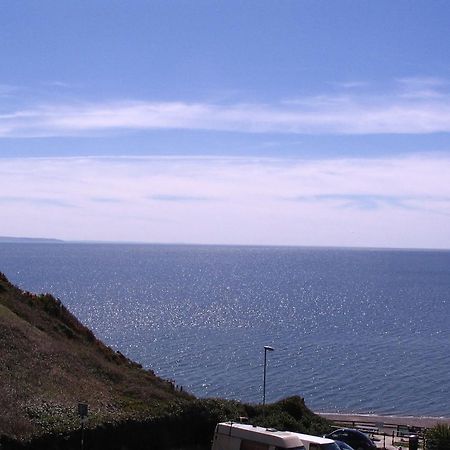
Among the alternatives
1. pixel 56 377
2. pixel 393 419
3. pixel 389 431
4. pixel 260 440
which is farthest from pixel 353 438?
pixel 393 419

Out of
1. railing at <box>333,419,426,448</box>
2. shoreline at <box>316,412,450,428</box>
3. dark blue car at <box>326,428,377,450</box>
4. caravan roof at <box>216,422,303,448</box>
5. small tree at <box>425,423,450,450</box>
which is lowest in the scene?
shoreline at <box>316,412,450,428</box>

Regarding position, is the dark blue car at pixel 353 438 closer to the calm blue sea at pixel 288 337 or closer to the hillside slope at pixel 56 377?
the hillside slope at pixel 56 377

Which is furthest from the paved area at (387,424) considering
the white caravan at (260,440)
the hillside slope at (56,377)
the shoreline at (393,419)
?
the white caravan at (260,440)

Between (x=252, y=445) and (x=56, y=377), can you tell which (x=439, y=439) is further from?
(x=56, y=377)

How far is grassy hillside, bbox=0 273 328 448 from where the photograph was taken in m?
22.8

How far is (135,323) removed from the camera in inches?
3526

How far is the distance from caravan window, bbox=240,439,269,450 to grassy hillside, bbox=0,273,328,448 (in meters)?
3.75

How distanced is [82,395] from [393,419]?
24.8 meters

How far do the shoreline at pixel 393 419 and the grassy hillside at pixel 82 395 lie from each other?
1339 centimetres

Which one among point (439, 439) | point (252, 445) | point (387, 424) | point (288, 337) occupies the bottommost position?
point (387, 424)

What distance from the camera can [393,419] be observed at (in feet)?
150

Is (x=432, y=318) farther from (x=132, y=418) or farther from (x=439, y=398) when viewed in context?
(x=132, y=418)

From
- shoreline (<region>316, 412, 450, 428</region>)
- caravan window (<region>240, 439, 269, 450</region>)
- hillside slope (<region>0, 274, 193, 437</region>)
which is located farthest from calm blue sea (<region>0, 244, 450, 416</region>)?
caravan window (<region>240, 439, 269, 450</region>)

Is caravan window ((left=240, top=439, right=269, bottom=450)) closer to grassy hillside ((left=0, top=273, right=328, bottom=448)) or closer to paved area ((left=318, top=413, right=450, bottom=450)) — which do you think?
grassy hillside ((left=0, top=273, right=328, bottom=448))
